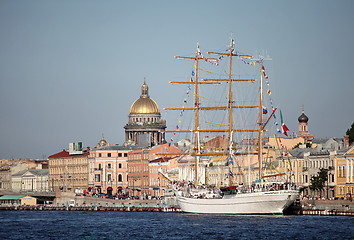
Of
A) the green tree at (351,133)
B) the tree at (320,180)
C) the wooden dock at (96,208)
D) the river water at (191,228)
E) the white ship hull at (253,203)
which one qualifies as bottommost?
the river water at (191,228)

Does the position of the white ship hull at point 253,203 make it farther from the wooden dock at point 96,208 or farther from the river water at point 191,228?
the wooden dock at point 96,208

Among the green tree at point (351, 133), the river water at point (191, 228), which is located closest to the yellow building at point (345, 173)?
the green tree at point (351, 133)

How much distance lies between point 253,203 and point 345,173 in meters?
23.1

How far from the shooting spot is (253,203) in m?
122

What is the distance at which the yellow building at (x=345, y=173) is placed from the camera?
457 feet

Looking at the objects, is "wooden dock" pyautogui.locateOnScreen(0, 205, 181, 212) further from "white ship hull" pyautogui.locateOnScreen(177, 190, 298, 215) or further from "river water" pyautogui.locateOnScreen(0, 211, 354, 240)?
"river water" pyautogui.locateOnScreen(0, 211, 354, 240)

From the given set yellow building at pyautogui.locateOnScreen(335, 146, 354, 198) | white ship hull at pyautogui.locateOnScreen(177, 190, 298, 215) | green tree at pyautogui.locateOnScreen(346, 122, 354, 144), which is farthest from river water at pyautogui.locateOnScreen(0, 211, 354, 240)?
green tree at pyautogui.locateOnScreen(346, 122, 354, 144)

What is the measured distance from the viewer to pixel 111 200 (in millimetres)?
182125

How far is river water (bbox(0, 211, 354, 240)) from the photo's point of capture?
308ft

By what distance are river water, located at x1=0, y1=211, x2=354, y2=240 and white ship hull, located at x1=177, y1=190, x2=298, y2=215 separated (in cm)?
196

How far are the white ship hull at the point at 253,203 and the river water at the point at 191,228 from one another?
77.1 inches

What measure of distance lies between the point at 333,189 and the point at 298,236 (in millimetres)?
53511

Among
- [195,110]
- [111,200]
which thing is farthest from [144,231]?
[111,200]

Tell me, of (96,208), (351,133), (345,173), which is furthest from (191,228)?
(96,208)
